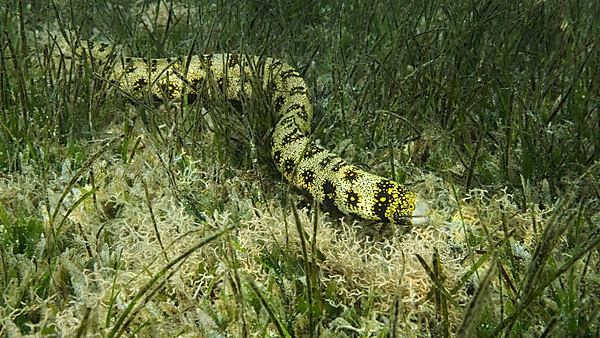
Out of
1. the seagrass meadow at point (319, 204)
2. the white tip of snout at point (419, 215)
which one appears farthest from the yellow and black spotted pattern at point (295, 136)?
the seagrass meadow at point (319, 204)

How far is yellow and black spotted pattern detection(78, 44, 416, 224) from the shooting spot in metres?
3.36

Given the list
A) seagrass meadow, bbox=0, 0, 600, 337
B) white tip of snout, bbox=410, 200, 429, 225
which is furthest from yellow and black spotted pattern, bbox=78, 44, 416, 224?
seagrass meadow, bbox=0, 0, 600, 337

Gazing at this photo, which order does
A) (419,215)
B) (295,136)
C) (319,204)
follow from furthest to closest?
(295,136) → (319,204) → (419,215)

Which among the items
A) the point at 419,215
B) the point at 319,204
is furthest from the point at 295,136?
the point at 419,215

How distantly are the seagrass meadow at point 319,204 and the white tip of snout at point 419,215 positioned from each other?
4.3 inches

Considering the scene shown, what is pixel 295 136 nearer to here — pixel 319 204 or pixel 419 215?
pixel 319 204

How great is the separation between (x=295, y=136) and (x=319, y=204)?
694 millimetres

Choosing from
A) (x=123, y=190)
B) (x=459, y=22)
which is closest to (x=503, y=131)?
(x=459, y=22)

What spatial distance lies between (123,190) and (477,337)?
7.98ft

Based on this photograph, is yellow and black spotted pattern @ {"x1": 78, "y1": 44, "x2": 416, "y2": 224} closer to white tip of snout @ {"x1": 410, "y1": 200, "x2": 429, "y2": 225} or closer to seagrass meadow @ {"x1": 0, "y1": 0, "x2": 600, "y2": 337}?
white tip of snout @ {"x1": 410, "y1": 200, "x2": 429, "y2": 225}

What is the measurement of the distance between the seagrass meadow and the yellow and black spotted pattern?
15 centimetres

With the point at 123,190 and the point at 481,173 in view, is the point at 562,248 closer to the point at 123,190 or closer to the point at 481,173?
the point at 481,173

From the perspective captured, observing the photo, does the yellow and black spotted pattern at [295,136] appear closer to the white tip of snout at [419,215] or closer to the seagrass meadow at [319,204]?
the white tip of snout at [419,215]

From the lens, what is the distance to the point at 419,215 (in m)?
3.35
